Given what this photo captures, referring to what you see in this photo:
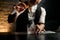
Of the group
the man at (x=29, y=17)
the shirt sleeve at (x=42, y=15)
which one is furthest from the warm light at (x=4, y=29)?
the shirt sleeve at (x=42, y=15)

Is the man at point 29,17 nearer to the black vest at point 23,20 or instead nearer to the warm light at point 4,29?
the black vest at point 23,20

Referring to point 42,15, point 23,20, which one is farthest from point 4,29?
point 42,15

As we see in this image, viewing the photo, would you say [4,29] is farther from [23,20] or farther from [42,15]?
[42,15]

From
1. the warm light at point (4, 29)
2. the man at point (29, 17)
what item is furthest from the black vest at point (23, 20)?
the warm light at point (4, 29)

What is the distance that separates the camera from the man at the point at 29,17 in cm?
259

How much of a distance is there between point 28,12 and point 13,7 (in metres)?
→ 0.21

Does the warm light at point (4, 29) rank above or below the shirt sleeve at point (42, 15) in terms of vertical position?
below

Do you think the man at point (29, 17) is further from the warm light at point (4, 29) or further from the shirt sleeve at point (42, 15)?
the warm light at point (4, 29)

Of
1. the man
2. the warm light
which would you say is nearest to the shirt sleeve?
the man

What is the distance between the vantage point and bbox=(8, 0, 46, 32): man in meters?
2.59

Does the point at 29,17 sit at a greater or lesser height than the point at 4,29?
greater

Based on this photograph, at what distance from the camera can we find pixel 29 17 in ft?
8.54

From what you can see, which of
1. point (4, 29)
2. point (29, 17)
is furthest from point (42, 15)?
point (4, 29)

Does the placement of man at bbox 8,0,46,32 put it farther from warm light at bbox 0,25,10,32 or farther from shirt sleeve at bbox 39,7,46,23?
warm light at bbox 0,25,10,32
